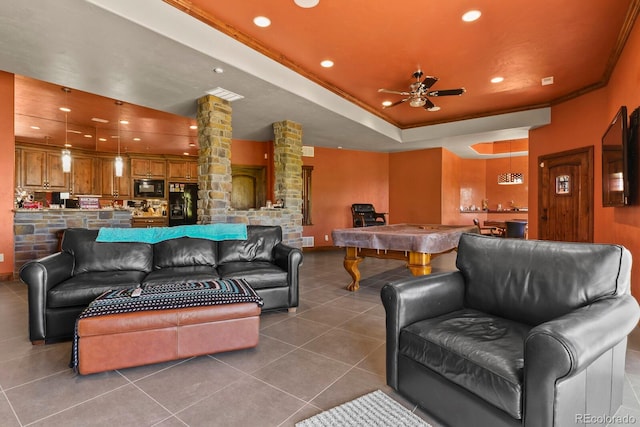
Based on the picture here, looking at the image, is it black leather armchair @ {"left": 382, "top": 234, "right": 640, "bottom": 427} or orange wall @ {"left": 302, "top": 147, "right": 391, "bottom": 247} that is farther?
orange wall @ {"left": 302, "top": 147, "right": 391, "bottom": 247}

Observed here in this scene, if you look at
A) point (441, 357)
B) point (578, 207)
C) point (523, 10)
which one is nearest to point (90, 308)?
point (441, 357)

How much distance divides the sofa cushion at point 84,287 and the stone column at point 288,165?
3.12 m

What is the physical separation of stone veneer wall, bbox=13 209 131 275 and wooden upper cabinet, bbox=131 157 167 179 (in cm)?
391

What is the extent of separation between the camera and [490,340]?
58.8 inches

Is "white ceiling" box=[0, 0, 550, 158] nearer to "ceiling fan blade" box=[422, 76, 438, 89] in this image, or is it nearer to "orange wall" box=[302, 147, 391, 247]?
"ceiling fan blade" box=[422, 76, 438, 89]

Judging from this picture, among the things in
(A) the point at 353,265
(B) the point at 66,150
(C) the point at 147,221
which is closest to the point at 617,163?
(A) the point at 353,265

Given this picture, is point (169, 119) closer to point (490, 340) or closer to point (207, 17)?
point (207, 17)

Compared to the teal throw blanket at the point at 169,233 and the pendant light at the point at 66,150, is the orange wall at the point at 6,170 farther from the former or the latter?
the teal throw blanket at the point at 169,233

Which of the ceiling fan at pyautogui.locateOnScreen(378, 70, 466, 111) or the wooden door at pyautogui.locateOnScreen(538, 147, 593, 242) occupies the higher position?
the ceiling fan at pyautogui.locateOnScreen(378, 70, 466, 111)

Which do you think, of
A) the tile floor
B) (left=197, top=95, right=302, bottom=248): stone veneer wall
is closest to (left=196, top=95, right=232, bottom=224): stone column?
(left=197, top=95, right=302, bottom=248): stone veneer wall

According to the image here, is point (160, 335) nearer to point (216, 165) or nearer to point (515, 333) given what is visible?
point (515, 333)

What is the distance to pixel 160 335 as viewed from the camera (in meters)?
2.09

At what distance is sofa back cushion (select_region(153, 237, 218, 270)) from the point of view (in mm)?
3293

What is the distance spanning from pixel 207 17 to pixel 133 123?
4.30m
